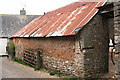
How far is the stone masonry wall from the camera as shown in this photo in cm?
801

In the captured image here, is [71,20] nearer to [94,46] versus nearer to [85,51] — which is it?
[94,46]

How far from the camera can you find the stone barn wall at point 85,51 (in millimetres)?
8023

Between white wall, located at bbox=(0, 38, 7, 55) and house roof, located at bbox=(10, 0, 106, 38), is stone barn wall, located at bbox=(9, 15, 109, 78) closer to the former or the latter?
house roof, located at bbox=(10, 0, 106, 38)

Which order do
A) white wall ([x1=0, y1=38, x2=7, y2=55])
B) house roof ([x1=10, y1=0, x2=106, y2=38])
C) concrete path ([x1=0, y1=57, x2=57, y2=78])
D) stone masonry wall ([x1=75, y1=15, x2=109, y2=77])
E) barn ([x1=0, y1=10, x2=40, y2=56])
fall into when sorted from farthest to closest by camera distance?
barn ([x1=0, y1=10, x2=40, y2=56])
white wall ([x1=0, y1=38, x2=7, y2=55])
concrete path ([x1=0, y1=57, x2=57, y2=78])
house roof ([x1=10, y1=0, x2=106, y2=38])
stone masonry wall ([x1=75, y1=15, x2=109, y2=77])

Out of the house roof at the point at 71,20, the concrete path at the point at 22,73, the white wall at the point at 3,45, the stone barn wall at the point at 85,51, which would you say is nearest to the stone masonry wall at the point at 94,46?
the stone barn wall at the point at 85,51

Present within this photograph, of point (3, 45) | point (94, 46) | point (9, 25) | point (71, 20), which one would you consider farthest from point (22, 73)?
point (9, 25)

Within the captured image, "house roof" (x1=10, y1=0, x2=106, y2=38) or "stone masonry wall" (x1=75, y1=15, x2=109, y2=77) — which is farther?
"house roof" (x1=10, y1=0, x2=106, y2=38)

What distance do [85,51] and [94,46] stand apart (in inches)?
28.4

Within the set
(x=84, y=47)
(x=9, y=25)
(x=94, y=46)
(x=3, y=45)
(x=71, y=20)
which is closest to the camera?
(x=84, y=47)

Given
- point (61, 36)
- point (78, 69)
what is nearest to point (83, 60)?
point (78, 69)

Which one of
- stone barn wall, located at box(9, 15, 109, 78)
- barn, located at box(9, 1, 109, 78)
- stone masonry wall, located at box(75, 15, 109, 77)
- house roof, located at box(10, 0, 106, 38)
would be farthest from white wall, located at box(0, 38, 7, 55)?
stone masonry wall, located at box(75, 15, 109, 77)

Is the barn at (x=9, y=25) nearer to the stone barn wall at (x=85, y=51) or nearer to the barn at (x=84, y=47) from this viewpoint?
the barn at (x=84, y=47)

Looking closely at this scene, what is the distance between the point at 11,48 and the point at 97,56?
495 inches

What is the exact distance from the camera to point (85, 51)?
313 inches
